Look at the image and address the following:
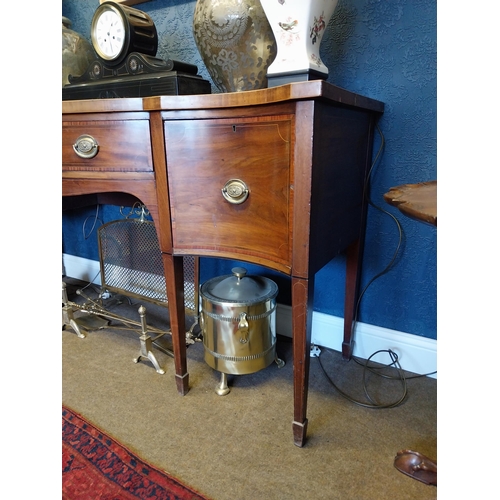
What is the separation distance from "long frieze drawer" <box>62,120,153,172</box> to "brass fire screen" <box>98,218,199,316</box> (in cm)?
55

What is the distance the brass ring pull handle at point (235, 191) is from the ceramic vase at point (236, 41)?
0.32 meters

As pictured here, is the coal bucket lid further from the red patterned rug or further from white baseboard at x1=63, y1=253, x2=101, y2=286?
white baseboard at x1=63, y1=253, x2=101, y2=286

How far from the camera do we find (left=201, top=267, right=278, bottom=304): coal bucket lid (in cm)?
111

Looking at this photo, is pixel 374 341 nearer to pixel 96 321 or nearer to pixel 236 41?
pixel 236 41

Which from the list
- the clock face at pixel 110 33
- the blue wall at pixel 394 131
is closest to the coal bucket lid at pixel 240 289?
the blue wall at pixel 394 131

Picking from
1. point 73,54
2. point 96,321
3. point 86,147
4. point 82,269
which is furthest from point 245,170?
point 82,269

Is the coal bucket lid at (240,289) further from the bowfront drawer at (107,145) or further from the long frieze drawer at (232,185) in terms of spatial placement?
the bowfront drawer at (107,145)

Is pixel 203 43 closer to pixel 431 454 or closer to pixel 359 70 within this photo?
pixel 359 70

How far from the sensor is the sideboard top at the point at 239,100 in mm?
704

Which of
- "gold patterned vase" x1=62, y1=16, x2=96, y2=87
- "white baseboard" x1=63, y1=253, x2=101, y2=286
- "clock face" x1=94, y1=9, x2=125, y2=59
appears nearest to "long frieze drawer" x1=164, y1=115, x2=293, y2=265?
"clock face" x1=94, y1=9, x2=125, y2=59
